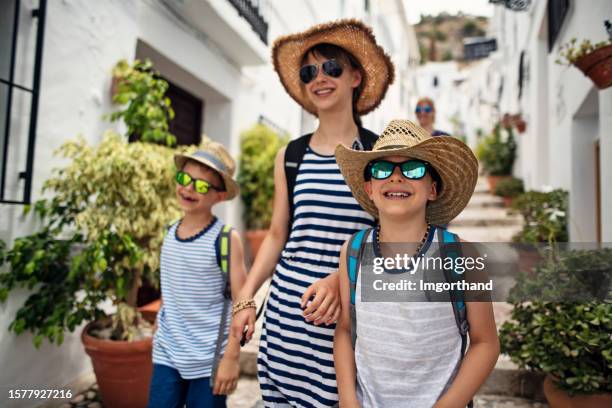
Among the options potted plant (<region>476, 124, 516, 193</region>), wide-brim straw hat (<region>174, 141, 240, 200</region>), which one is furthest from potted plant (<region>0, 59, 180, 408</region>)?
potted plant (<region>476, 124, 516, 193</region>)

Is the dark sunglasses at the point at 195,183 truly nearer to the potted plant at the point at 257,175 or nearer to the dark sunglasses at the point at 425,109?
the dark sunglasses at the point at 425,109

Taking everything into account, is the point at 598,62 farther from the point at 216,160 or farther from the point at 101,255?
the point at 101,255

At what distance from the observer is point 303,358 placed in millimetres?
1543

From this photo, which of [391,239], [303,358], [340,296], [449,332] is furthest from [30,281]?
[449,332]

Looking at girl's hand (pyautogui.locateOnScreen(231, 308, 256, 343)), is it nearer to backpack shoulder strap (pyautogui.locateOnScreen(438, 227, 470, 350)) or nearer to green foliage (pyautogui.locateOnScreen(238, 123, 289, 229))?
backpack shoulder strap (pyautogui.locateOnScreen(438, 227, 470, 350))

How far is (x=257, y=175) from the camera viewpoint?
657 cm

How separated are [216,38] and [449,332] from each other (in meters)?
5.33

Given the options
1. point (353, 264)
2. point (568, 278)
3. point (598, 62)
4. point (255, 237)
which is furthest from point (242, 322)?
point (255, 237)

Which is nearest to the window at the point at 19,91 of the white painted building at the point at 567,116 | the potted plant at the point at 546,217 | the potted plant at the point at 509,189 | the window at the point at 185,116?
the window at the point at 185,116

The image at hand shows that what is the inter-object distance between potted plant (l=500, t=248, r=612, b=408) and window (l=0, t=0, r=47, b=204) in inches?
140

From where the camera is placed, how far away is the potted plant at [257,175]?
6.45 metres

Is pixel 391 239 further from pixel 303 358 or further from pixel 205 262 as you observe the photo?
pixel 205 262

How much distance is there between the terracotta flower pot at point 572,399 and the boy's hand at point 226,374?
208cm

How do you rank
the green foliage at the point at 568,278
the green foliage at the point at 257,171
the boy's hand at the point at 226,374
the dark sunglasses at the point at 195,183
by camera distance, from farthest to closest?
1. the green foliage at the point at 257,171
2. the green foliage at the point at 568,278
3. the dark sunglasses at the point at 195,183
4. the boy's hand at the point at 226,374
